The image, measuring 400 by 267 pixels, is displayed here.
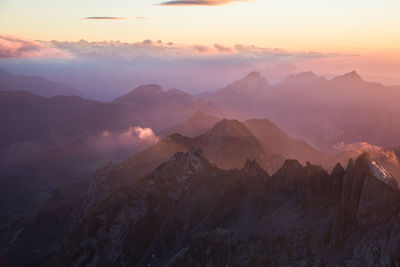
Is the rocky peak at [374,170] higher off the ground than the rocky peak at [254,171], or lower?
higher

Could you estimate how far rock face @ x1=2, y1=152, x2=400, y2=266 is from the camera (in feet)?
261

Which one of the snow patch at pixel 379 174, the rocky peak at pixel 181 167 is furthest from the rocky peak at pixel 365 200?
the rocky peak at pixel 181 167

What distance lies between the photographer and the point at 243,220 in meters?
121

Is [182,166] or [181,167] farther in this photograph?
[182,166]

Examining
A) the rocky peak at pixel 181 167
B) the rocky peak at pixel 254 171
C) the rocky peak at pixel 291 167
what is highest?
the rocky peak at pixel 291 167

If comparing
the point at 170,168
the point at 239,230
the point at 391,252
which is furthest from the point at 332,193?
the point at 170,168

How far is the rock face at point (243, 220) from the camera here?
79562mm

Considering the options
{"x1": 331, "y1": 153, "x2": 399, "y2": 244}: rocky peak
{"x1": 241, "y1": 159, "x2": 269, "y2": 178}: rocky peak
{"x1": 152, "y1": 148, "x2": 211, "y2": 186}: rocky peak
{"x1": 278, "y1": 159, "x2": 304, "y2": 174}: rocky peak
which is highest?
{"x1": 331, "y1": 153, "x2": 399, "y2": 244}: rocky peak

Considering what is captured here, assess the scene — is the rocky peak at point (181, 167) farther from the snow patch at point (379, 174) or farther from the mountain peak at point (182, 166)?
the snow patch at point (379, 174)

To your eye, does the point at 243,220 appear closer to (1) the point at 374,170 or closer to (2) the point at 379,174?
(1) the point at 374,170

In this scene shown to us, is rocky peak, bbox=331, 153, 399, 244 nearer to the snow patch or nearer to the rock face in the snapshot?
the snow patch

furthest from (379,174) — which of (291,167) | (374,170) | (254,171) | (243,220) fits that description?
(254,171)

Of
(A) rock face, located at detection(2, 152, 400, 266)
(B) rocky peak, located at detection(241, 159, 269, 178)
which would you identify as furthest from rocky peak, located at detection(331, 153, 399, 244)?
(B) rocky peak, located at detection(241, 159, 269, 178)

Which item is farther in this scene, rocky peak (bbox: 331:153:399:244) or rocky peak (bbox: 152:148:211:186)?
rocky peak (bbox: 152:148:211:186)
